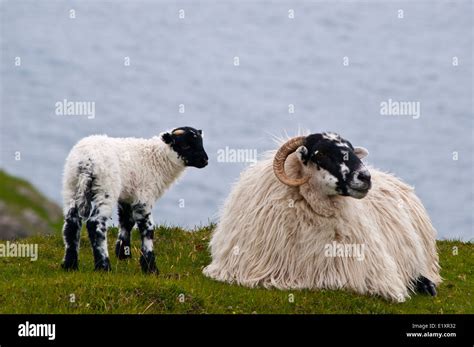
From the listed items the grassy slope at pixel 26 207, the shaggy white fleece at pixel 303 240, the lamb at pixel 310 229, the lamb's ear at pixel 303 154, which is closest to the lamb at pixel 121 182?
the shaggy white fleece at pixel 303 240

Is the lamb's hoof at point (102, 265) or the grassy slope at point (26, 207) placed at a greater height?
the grassy slope at point (26, 207)

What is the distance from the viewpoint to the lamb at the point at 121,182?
1372cm

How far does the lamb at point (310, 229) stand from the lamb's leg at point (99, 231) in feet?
6.64

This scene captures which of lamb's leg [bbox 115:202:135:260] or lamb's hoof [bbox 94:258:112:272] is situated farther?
lamb's leg [bbox 115:202:135:260]

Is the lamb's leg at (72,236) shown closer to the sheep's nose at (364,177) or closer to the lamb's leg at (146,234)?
the lamb's leg at (146,234)

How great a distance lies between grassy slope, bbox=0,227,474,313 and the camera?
12.1 meters

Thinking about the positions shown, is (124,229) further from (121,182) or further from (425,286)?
(425,286)

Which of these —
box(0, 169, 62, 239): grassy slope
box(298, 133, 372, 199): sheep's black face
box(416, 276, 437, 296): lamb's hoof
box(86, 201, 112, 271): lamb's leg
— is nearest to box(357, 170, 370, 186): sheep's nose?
box(298, 133, 372, 199): sheep's black face

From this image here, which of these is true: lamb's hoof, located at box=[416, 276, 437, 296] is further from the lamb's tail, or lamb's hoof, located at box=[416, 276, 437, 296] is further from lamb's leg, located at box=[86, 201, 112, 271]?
the lamb's tail

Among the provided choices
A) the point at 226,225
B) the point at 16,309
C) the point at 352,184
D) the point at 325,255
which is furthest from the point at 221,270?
the point at 16,309

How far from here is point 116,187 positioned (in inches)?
547

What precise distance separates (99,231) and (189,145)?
2363 millimetres

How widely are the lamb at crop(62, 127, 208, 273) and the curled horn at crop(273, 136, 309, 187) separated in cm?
144
